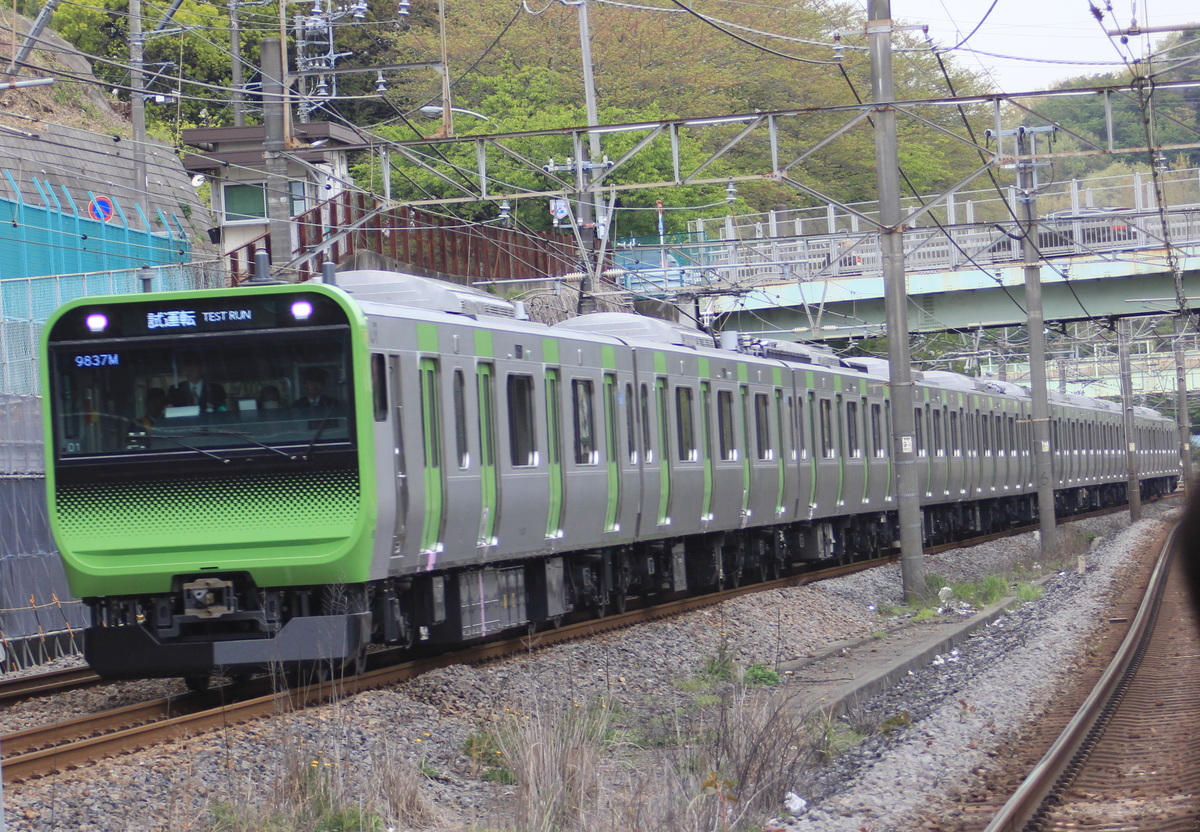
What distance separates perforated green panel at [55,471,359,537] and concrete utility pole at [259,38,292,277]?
26.7ft

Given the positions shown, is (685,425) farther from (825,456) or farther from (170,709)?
(170,709)

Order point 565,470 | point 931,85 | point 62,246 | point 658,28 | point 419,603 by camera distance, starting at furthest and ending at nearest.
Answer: point 931,85 < point 658,28 < point 62,246 < point 565,470 < point 419,603

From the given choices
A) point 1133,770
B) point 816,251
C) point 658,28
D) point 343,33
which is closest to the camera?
point 1133,770

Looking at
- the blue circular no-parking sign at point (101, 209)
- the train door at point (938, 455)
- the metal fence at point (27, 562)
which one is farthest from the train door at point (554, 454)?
the blue circular no-parking sign at point (101, 209)

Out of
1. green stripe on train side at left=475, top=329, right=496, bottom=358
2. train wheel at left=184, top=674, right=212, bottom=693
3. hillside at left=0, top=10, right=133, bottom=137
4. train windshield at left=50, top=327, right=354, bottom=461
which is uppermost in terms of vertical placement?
hillside at left=0, top=10, right=133, bottom=137

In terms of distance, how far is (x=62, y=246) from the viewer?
2991 centimetres

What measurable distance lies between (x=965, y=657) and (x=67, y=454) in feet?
27.7

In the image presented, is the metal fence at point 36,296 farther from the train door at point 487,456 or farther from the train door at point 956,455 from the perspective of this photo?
the train door at point 956,455

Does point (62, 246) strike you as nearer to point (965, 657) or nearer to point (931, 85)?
point (965, 657)

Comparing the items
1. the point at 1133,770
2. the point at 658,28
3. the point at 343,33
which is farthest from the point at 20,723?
the point at 658,28

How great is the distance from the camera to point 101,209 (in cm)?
3444

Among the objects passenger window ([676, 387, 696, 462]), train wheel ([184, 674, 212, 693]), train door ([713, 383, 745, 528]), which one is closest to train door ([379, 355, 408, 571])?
train wheel ([184, 674, 212, 693])

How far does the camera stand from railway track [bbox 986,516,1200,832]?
26.5ft

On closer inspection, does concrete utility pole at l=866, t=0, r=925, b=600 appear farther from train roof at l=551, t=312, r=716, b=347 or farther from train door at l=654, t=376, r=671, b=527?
train door at l=654, t=376, r=671, b=527
